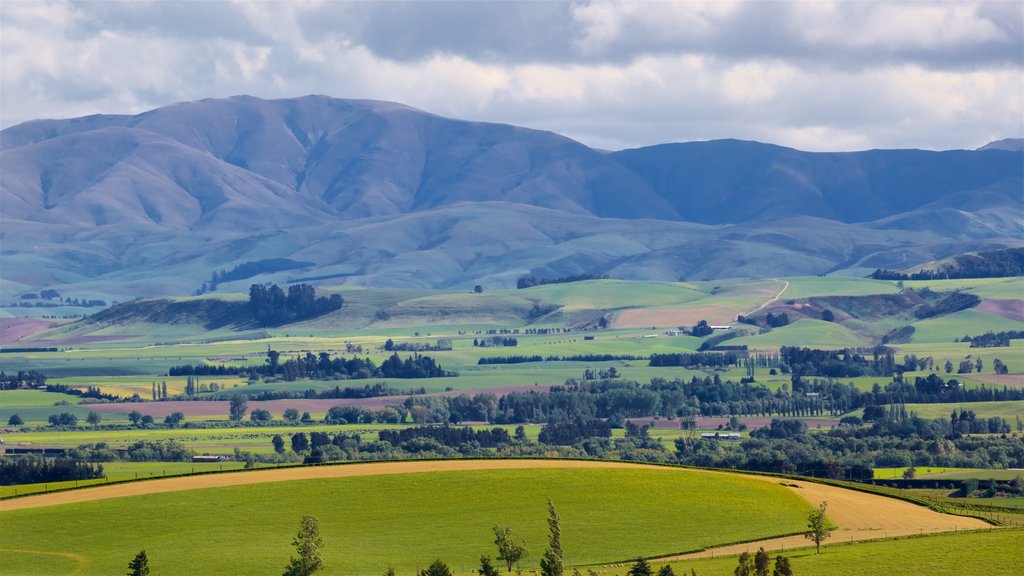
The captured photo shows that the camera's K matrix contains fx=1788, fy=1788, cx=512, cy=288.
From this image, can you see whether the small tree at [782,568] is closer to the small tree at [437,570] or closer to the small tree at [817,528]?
the small tree at [817,528]

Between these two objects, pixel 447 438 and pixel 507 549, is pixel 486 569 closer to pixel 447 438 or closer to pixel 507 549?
pixel 507 549

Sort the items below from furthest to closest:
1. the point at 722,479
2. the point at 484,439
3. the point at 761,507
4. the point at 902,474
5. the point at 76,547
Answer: the point at 484,439, the point at 902,474, the point at 722,479, the point at 761,507, the point at 76,547

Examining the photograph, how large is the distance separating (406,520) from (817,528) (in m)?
28.6

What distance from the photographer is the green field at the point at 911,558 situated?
97188 mm

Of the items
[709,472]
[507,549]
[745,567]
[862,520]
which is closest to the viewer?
[745,567]

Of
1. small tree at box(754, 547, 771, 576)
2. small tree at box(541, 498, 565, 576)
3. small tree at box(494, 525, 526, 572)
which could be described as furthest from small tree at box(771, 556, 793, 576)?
small tree at box(494, 525, 526, 572)

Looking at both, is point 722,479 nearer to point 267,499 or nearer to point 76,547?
point 267,499

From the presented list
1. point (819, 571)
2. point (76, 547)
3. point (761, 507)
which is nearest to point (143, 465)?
point (76, 547)

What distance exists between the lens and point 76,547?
370 ft

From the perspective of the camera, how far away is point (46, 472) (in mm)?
152125

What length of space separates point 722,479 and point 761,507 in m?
10.8

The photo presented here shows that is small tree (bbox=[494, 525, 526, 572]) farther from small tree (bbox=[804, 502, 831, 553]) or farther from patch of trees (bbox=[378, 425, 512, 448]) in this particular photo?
patch of trees (bbox=[378, 425, 512, 448])

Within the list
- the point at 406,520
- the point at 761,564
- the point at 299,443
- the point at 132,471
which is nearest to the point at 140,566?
the point at 406,520

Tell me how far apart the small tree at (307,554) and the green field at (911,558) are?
16.5 meters
